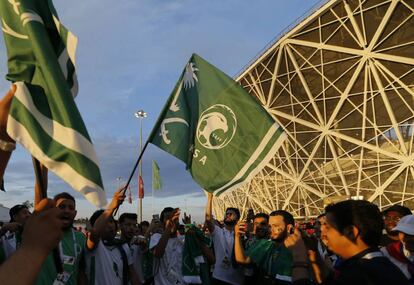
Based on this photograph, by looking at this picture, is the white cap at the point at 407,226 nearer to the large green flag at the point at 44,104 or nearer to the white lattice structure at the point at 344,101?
the large green flag at the point at 44,104

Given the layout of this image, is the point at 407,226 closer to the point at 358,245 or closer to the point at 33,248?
the point at 358,245

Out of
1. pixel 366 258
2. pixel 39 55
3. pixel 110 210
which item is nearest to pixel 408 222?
pixel 366 258

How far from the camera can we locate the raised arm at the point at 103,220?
13.0 ft

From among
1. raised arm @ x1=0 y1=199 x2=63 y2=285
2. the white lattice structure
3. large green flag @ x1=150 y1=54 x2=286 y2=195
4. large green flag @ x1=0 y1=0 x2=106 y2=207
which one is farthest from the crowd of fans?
the white lattice structure

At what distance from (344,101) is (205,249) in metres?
24.1

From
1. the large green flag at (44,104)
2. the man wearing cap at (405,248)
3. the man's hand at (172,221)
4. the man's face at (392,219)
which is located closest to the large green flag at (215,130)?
the man's hand at (172,221)

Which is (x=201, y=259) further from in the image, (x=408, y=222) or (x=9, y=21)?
(x=9, y=21)

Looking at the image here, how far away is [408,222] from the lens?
393 cm

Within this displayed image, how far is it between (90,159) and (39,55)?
63cm

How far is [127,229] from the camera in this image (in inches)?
237

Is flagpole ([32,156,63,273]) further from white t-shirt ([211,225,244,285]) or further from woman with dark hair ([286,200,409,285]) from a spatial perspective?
white t-shirt ([211,225,244,285])

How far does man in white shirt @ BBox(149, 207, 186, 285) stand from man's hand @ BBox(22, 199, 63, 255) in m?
4.73

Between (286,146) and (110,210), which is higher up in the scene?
(286,146)

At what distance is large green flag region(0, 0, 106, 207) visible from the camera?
233 cm
